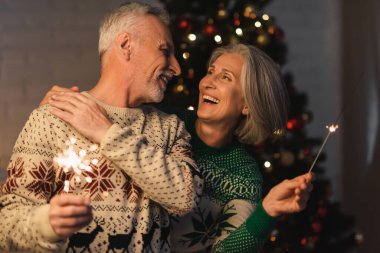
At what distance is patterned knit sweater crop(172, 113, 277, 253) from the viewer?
2.27 m

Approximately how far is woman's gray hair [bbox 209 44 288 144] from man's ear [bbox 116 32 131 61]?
57cm

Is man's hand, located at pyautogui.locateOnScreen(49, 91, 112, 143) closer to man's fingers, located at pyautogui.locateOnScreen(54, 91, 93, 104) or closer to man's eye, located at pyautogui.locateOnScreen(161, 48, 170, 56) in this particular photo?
man's fingers, located at pyautogui.locateOnScreen(54, 91, 93, 104)

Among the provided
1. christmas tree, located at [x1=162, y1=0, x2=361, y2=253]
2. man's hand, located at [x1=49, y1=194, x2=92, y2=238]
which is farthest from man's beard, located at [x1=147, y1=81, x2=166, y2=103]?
christmas tree, located at [x1=162, y1=0, x2=361, y2=253]

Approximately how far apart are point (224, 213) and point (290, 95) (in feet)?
4.62

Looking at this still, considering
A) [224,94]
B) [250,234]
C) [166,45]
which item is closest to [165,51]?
[166,45]

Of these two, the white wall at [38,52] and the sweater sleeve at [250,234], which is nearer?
the sweater sleeve at [250,234]

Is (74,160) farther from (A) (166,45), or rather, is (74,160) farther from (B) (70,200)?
(A) (166,45)

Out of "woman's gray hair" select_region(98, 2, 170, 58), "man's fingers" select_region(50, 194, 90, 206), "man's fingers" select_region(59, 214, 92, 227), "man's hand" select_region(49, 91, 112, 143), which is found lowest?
"man's fingers" select_region(59, 214, 92, 227)

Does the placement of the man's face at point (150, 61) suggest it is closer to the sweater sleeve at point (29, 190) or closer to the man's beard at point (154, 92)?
the man's beard at point (154, 92)

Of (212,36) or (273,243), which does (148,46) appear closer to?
(212,36)

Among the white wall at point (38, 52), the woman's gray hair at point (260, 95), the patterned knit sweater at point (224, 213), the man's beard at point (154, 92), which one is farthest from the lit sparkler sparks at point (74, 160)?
the white wall at point (38, 52)

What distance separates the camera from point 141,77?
2.10 metres

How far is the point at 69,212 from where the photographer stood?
1.63m

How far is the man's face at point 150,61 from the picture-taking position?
2098mm
